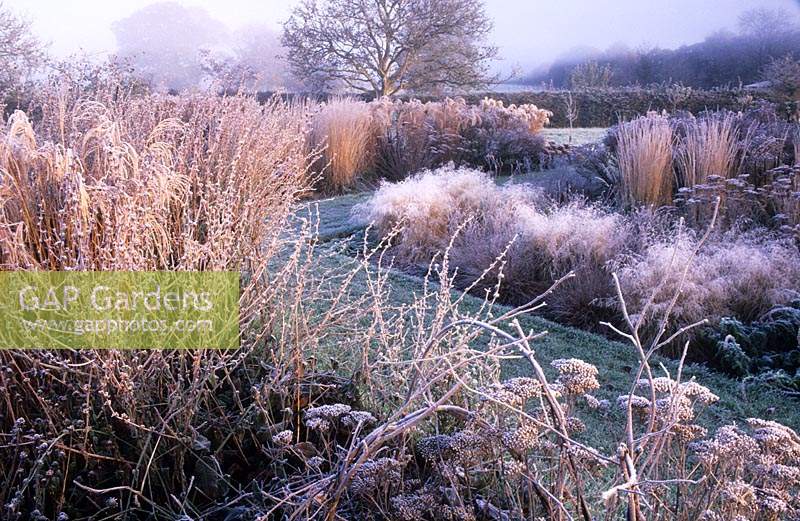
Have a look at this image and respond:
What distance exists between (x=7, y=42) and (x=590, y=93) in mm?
16238

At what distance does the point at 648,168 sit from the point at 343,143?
4.22 metres

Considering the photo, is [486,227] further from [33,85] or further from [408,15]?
[408,15]

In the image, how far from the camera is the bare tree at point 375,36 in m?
21.9

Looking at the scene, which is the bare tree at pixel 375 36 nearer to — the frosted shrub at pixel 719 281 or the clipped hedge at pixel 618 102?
the clipped hedge at pixel 618 102

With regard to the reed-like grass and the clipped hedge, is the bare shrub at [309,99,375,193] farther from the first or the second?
the clipped hedge

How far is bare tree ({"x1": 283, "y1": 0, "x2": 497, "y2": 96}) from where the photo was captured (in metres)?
21.9

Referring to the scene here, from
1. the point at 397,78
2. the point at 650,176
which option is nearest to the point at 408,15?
the point at 397,78

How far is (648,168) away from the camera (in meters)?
5.71

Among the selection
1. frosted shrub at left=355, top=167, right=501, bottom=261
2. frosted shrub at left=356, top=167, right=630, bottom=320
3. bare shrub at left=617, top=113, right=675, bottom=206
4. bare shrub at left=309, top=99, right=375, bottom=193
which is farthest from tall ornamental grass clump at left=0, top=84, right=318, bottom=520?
bare shrub at left=309, top=99, right=375, bottom=193

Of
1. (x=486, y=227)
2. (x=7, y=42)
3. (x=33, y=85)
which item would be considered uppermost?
(x=7, y=42)

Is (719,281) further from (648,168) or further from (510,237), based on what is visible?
(648,168)

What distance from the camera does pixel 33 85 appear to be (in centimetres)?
1329

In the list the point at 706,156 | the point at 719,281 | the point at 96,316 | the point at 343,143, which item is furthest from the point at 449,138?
the point at 96,316

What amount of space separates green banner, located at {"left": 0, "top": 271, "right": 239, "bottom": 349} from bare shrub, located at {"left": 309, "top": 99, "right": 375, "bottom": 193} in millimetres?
6419
